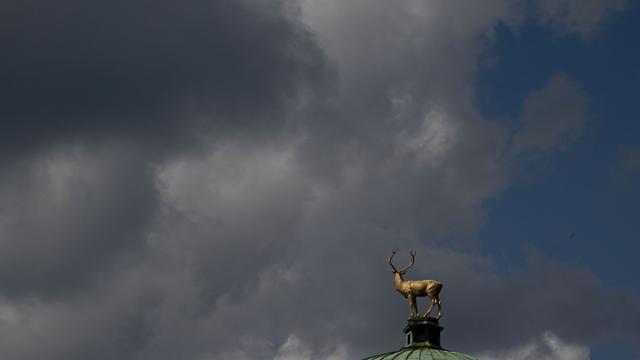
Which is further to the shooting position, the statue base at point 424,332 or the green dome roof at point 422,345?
the statue base at point 424,332

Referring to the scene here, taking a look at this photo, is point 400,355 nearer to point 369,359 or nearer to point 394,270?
point 369,359

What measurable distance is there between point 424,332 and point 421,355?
10.8 feet

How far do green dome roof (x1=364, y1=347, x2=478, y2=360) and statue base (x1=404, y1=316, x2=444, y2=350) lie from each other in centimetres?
114

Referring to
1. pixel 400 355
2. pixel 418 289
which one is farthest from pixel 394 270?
pixel 400 355

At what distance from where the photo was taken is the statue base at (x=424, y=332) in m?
85.0

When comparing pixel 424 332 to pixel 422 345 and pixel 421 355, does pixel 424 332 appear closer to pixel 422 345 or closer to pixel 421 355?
pixel 422 345

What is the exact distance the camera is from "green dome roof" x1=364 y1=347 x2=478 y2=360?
8194 cm

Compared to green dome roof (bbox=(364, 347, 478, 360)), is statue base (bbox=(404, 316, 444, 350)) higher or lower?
higher

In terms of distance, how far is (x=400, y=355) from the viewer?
82562mm

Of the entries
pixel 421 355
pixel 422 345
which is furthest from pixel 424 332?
pixel 421 355

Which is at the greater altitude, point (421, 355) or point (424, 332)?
point (424, 332)

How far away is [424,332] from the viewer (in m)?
85.2

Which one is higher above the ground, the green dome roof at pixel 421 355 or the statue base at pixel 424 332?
the statue base at pixel 424 332

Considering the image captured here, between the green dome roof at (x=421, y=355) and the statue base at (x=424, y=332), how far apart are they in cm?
114
